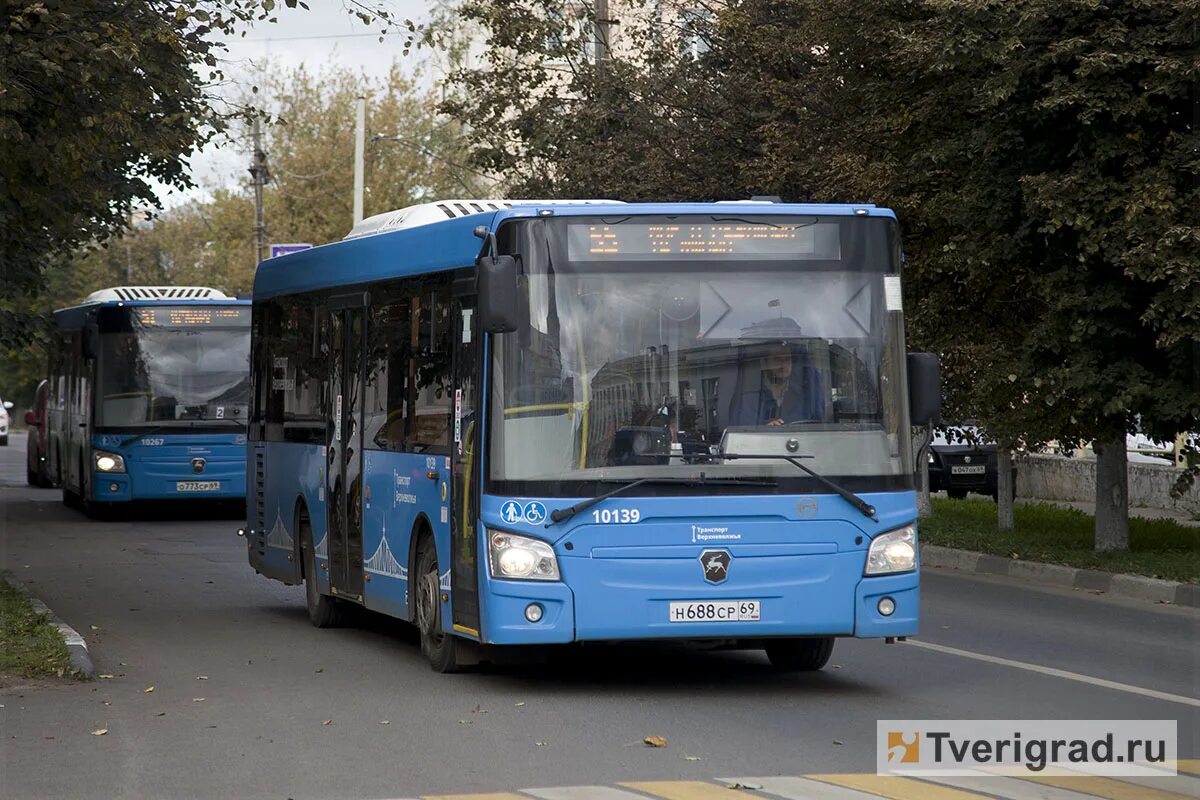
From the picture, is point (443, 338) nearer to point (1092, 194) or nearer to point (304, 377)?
point (304, 377)

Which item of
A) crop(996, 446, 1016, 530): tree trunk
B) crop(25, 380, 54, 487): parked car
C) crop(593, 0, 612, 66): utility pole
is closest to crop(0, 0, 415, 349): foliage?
crop(996, 446, 1016, 530): tree trunk

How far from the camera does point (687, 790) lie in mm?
7879

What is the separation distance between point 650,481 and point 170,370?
707 inches

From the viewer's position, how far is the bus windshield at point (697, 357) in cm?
1040

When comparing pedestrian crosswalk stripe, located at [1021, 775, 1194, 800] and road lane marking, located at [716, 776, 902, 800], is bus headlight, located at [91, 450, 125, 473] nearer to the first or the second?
road lane marking, located at [716, 776, 902, 800]

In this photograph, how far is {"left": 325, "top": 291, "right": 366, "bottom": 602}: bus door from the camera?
43.9 ft

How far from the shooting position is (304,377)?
587 inches

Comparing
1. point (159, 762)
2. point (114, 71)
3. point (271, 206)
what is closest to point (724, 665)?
point (159, 762)

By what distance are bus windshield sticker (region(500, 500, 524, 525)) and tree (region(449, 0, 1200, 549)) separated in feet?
25.3

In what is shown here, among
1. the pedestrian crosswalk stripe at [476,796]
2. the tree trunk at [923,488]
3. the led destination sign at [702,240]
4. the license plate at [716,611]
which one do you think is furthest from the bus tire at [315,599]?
the tree trunk at [923,488]

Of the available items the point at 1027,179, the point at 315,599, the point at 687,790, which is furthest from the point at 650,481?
the point at 1027,179

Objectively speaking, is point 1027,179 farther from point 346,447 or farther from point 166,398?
point 166,398

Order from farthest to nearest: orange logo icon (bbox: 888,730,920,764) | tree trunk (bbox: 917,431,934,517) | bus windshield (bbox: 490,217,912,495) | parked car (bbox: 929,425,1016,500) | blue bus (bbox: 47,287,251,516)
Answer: parked car (bbox: 929,425,1016,500)
blue bus (bbox: 47,287,251,516)
tree trunk (bbox: 917,431,934,517)
bus windshield (bbox: 490,217,912,495)
orange logo icon (bbox: 888,730,920,764)

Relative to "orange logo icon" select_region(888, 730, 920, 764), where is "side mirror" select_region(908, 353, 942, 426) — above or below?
above
